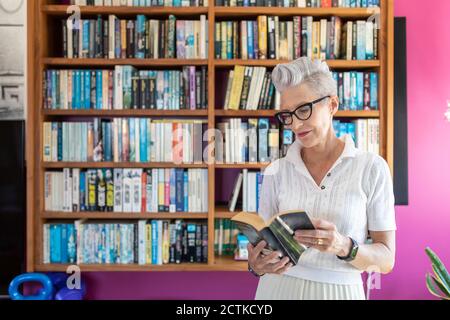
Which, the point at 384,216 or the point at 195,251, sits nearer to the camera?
the point at 384,216

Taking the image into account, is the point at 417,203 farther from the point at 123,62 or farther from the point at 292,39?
the point at 123,62

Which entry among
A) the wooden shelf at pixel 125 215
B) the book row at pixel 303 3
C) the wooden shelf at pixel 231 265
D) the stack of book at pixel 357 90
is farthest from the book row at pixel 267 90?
the wooden shelf at pixel 231 265

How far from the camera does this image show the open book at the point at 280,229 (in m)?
0.84

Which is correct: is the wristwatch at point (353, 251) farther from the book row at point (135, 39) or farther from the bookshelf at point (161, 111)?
the book row at point (135, 39)

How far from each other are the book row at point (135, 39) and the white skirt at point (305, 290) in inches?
47.4

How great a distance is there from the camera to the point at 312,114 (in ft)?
3.15

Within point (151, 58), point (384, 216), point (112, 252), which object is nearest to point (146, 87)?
point (151, 58)

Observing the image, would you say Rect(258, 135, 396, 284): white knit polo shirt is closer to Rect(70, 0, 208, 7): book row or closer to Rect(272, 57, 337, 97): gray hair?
Rect(272, 57, 337, 97): gray hair

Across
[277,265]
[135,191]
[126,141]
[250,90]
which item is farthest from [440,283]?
[126,141]

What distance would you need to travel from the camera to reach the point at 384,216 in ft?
3.05

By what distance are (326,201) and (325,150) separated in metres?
0.13
